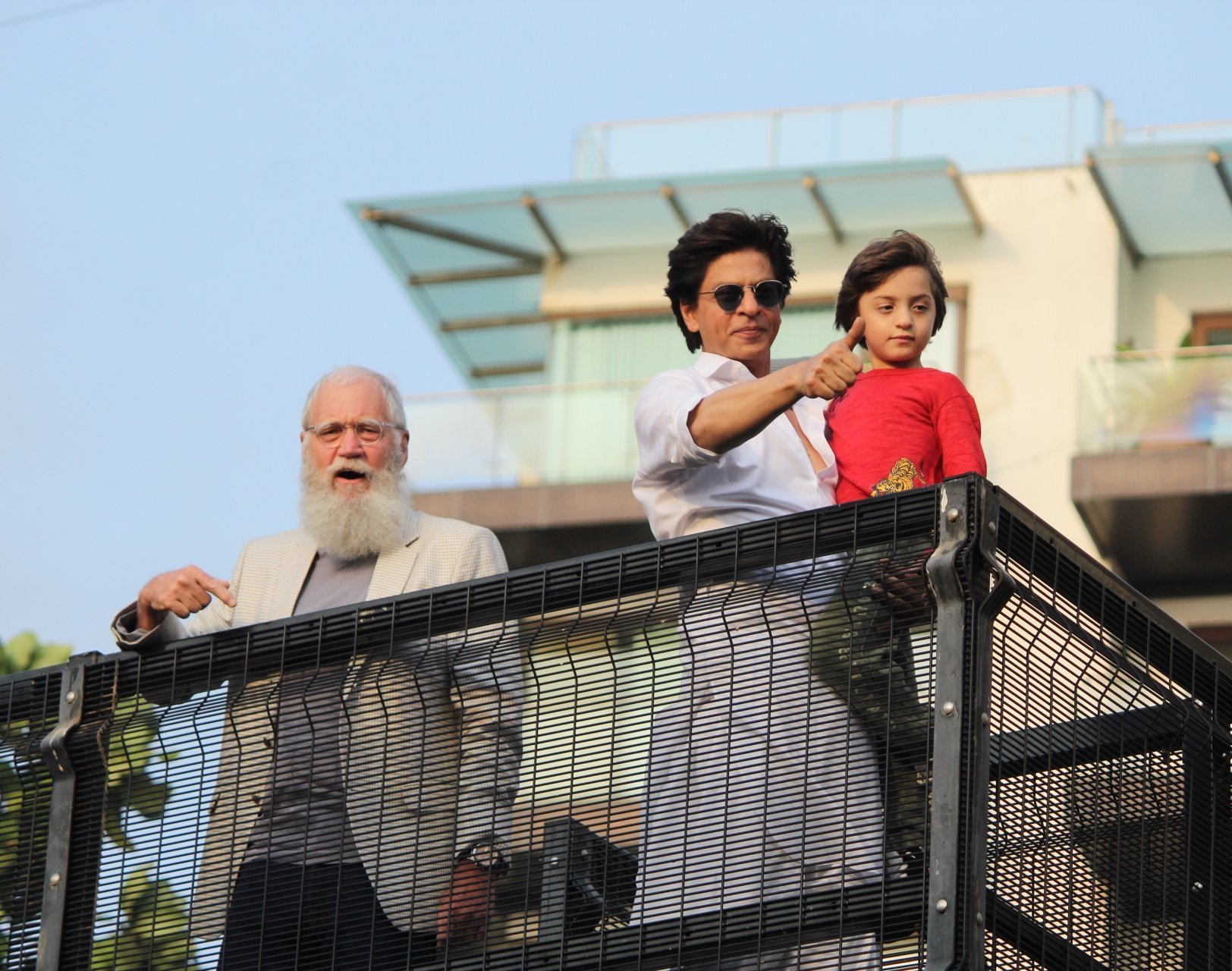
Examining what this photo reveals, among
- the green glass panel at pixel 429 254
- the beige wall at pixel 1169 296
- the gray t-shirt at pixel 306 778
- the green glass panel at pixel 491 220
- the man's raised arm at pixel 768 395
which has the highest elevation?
the green glass panel at pixel 491 220

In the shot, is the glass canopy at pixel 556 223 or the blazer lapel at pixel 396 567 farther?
the glass canopy at pixel 556 223

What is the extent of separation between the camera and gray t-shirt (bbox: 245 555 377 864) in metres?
5.41

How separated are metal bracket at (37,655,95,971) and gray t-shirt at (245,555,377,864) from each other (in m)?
0.56

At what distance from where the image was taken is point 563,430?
23625mm

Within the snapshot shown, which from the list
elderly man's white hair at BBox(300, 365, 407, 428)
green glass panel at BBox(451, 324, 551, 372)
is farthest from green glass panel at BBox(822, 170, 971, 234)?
elderly man's white hair at BBox(300, 365, 407, 428)

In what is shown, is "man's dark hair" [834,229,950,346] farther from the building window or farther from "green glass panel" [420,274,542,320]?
"green glass panel" [420,274,542,320]

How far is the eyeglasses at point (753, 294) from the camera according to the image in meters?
5.86

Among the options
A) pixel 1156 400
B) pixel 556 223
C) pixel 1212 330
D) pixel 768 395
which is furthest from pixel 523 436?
pixel 768 395

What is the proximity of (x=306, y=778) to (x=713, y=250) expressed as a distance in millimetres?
1668

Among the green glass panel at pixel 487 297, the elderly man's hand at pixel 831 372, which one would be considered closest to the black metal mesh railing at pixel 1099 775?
the elderly man's hand at pixel 831 372

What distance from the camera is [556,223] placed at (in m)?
25.0

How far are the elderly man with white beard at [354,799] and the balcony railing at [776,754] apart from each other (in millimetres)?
12

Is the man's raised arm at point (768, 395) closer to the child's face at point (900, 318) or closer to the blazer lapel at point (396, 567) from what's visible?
the child's face at point (900, 318)

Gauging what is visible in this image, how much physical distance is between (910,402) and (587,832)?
1355mm
